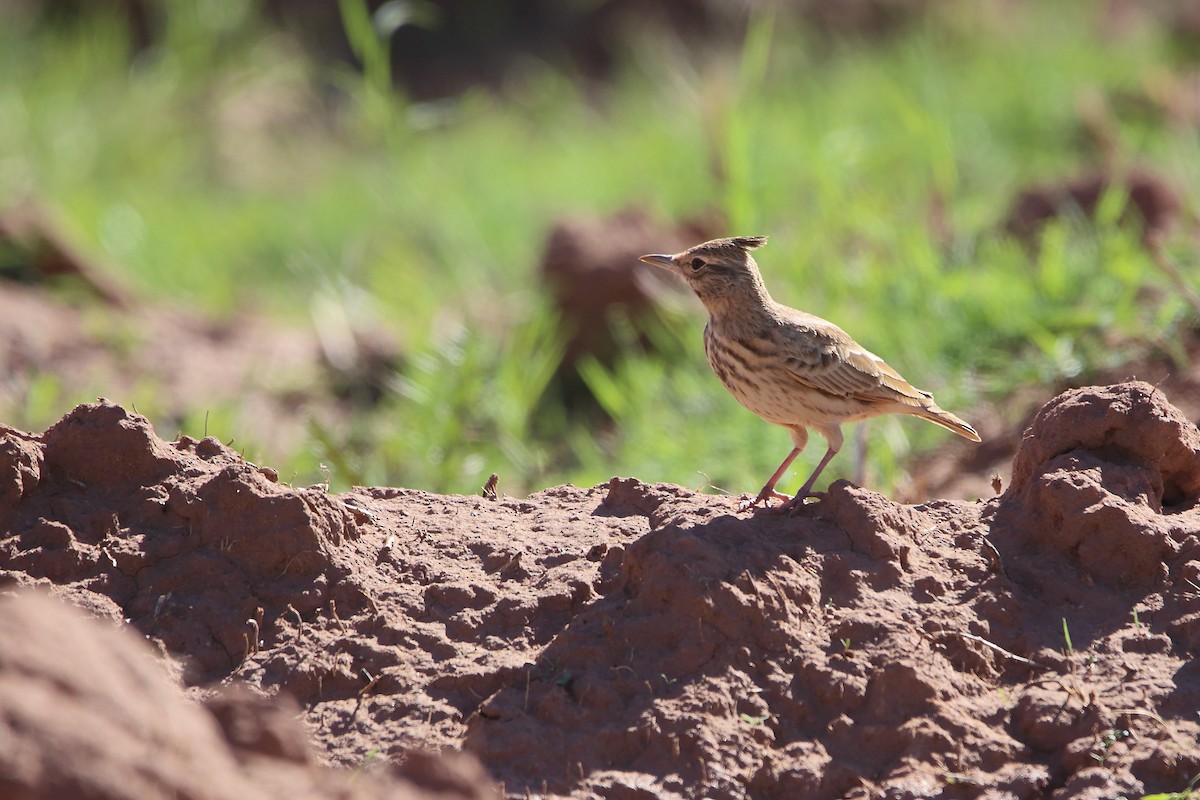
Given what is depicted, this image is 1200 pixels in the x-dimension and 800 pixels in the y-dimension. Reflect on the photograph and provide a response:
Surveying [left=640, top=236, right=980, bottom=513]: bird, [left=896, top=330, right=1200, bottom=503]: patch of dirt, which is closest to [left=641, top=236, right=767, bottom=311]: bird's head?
[left=640, top=236, right=980, bottom=513]: bird

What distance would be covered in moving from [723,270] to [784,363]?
0.51m

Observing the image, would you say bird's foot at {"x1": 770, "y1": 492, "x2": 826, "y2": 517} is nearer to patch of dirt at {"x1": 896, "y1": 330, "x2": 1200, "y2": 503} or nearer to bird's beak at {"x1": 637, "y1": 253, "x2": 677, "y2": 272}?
bird's beak at {"x1": 637, "y1": 253, "x2": 677, "y2": 272}

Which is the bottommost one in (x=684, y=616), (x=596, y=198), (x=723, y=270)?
(x=684, y=616)

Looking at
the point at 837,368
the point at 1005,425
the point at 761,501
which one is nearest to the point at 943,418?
the point at 837,368

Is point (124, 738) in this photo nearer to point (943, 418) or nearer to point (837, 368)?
point (837, 368)

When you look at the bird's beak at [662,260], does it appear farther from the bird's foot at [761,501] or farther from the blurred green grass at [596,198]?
the blurred green grass at [596,198]

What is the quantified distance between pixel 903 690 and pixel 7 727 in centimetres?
204

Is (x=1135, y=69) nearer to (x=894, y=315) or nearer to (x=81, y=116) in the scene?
(x=894, y=315)

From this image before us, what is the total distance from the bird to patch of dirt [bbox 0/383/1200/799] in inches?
31.7

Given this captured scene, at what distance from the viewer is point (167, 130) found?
1728 cm

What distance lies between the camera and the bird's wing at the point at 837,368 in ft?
15.9

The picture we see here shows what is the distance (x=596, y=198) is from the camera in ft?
43.5

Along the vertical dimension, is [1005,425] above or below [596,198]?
below

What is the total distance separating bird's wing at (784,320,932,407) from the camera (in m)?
4.84
